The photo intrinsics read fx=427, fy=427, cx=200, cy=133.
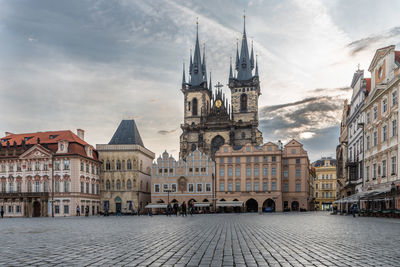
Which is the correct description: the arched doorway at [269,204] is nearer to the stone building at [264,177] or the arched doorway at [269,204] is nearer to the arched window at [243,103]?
the stone building at [264,177]

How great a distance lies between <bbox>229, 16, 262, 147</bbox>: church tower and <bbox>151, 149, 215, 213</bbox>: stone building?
25.7 m

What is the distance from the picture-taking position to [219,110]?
10669 cm

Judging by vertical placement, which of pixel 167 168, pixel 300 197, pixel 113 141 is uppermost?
pixel 113 141

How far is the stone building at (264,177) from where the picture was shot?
75.0 m

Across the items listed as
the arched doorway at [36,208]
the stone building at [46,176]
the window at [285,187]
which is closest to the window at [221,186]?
the window at [285,187]

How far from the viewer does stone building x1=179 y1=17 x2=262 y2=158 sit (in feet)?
331

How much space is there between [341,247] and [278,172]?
63513mm

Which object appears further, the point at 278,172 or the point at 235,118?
the point at 235,118

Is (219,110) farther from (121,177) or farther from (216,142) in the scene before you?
(121,177)

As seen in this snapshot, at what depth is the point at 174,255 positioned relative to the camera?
1027cm

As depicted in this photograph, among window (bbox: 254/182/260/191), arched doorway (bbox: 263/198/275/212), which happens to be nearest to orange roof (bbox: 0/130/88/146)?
window (bbox: 254/182/260/191)

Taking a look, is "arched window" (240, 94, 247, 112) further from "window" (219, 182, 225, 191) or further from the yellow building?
"window" (219, 182, 225, 191)

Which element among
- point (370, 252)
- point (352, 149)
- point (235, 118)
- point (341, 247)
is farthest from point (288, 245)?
point (235, 118)

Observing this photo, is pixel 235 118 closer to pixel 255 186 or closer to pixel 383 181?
pixel 255 186
